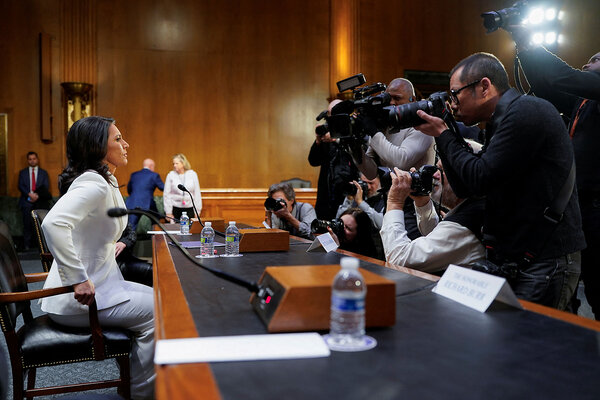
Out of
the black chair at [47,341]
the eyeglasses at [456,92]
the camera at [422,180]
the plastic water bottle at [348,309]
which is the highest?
the eyeglasses at [456,92]

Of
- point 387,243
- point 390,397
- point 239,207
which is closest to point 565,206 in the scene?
point 387,243

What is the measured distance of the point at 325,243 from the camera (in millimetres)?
1971

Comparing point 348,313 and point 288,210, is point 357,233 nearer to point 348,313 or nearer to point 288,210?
point 288,210

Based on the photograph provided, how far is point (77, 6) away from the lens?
7582 mm

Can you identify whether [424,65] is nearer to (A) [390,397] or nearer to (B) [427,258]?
(B) [427,258]

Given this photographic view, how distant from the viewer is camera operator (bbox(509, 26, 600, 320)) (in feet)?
5.89

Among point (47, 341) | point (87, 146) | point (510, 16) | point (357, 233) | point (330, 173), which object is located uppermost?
point (510, 16)

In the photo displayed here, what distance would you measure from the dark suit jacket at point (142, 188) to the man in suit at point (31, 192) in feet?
4.36

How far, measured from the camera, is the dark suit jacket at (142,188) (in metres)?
6.41

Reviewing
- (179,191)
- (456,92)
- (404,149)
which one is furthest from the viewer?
(179,191)

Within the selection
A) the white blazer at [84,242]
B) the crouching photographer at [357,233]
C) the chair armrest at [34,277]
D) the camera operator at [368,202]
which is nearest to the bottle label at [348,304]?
the white blazer at [84,242]

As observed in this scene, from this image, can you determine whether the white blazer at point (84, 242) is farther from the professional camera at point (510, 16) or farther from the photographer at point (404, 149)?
the professional camera at point (510, 16)

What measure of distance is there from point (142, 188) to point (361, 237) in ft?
14.5

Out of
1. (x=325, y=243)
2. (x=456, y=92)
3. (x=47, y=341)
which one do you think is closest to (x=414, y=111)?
(x=456, y=92)
